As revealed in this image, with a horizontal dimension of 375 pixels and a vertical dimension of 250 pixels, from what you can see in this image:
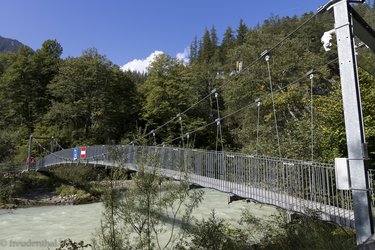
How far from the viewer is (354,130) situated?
2.61m

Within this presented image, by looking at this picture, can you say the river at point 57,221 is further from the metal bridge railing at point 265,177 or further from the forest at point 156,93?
the forest at point 156,93

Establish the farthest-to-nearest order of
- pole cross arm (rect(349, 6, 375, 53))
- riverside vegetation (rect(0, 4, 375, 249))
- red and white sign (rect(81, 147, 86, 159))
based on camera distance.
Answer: red and white sign (rect(81, 147, 86, 159)), riverside vegetation (rect(0, 4, 375, 249)), pole cross arm (rect(349, 6, 375, 53))

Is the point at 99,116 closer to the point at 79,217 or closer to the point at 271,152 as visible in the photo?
the point at 79,217

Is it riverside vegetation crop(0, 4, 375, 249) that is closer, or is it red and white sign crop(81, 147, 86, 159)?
riverside vegetation crop(0, 4, 375, 249)

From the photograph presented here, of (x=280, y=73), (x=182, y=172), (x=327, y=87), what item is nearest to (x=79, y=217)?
(x=182, y=172)

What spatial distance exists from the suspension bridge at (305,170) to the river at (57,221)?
1190 millimetres

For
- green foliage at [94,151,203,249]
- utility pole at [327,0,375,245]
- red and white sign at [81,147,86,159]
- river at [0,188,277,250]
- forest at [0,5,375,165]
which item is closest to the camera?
utility pole at [327,0,375,245]

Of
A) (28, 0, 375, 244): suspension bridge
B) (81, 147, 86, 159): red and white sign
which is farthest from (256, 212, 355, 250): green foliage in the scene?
(81, 147, 86, 159): red and white sign

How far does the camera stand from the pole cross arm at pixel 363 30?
3041 millimetres

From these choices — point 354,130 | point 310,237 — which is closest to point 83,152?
point 310,237

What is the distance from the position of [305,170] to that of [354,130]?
9.66 ft

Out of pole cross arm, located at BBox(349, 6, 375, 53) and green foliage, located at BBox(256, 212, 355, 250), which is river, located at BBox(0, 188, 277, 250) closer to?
green foliage, located at BBox(256, 212, 355, 250)

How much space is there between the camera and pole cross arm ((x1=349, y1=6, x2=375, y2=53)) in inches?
120

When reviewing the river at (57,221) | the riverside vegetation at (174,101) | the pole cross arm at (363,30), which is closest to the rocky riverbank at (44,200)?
the riverside vegetation at (174,101)
